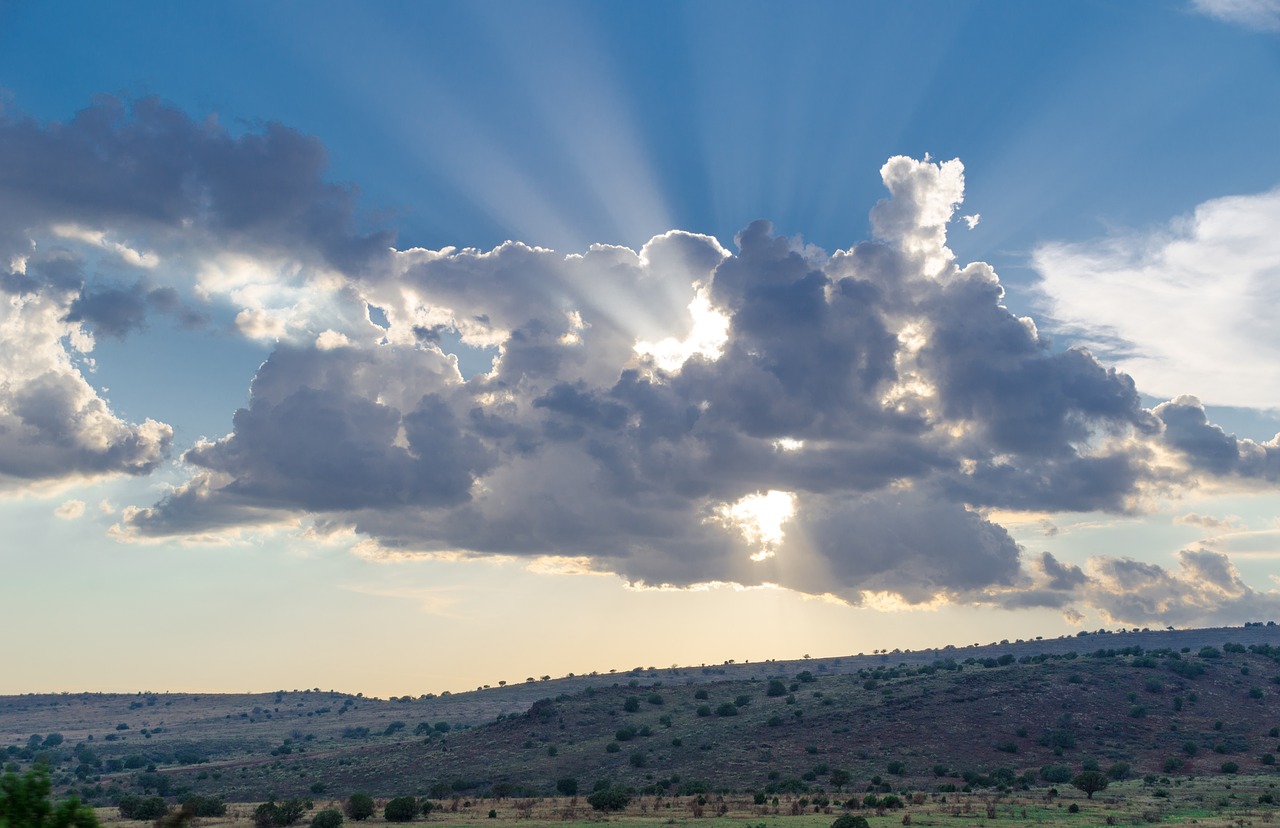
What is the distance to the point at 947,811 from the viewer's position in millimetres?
75625

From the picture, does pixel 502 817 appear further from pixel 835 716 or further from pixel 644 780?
pixel 835 716

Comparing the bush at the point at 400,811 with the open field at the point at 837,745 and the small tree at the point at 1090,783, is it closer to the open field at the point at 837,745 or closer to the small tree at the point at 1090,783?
the open field at the point at 837,745

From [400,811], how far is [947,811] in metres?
40.9

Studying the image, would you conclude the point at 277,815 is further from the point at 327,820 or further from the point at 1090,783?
the point at 1090,783

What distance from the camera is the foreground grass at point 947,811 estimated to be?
225 ft

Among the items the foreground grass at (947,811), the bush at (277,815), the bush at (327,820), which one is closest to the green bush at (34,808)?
the foreground grass at (947,811)

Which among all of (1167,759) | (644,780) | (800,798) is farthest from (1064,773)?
(644,780)

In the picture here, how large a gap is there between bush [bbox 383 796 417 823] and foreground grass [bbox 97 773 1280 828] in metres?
0.87

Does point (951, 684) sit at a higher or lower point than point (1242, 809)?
higher

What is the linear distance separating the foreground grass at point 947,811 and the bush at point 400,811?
867 mm

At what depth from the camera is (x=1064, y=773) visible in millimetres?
104438

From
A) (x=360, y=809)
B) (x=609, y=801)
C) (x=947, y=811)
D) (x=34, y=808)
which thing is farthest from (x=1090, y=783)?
(x=34, y=808)

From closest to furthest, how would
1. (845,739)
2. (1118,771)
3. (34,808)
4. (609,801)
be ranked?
(34,808), (609,801), (1118,771), (845,739)

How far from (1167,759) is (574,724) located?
77.2 meters
